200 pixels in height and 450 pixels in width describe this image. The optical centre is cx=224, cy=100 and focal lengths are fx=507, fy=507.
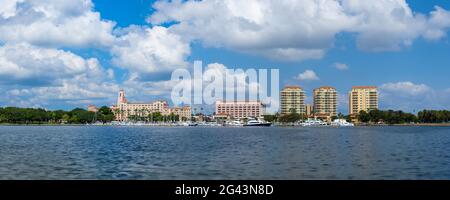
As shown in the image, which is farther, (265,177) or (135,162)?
(135,162)

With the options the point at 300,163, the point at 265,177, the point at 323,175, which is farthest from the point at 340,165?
the point at 265,177

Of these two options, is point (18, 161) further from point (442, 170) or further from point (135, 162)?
point (442, 170)

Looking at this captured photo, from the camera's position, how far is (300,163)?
39281 millimetres

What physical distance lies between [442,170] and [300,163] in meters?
10.1

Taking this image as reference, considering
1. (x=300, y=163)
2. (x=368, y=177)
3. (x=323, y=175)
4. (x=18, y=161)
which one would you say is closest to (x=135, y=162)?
(x=18, y=161)

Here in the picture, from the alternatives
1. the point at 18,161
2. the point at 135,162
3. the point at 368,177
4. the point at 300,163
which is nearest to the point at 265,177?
the point at 368,177

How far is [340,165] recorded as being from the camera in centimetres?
3800
